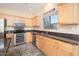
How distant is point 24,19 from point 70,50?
0.80 meters

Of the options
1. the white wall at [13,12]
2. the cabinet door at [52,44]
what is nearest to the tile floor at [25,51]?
the cabinet door at [52,44]

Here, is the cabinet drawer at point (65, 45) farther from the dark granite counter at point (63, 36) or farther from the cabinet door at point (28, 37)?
the cabinet door at point (28, 37)

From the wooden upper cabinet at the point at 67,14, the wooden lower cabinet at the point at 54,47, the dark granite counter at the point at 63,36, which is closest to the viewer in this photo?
the wooden lower cabinet at the point at 54,47

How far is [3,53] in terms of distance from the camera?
1.68 metres

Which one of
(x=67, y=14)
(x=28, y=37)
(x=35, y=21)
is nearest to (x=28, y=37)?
(x=28, y=37)

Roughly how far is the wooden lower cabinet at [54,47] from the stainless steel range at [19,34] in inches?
10.0

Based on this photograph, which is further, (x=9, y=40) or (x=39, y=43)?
(x=39, y=43)

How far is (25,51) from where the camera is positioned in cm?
195

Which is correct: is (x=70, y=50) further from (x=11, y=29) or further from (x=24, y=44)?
(x=11, y=29)

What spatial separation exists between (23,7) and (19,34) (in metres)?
0.41

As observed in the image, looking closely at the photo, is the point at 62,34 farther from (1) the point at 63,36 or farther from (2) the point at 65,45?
(2) the point at 65,45

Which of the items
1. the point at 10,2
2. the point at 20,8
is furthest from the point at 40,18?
the point at 10,2

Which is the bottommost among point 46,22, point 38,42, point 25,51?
point 25,51

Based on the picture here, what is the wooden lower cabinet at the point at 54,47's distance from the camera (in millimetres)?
1846
